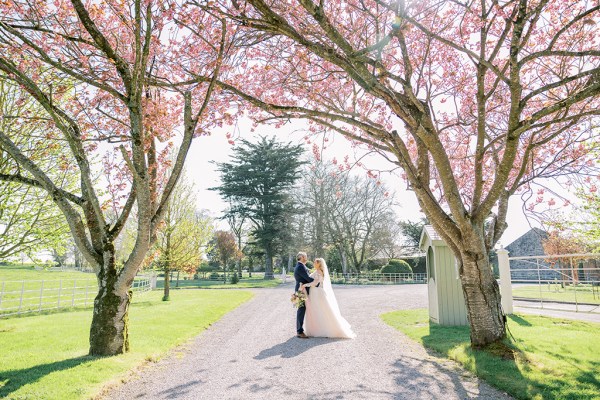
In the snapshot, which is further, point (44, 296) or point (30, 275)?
point (30, 275)

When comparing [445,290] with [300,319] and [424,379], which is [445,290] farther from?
[424,379]

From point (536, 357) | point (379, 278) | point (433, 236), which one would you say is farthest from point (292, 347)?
point (379, 278)

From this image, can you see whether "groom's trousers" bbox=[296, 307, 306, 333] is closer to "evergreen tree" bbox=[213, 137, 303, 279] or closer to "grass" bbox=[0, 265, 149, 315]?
"grass" bbox=[0, 265, 149, 315]

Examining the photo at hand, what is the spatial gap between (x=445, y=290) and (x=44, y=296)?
14510mm

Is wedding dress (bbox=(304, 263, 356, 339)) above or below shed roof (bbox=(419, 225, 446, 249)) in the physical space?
below

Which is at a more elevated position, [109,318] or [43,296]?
[109,318]

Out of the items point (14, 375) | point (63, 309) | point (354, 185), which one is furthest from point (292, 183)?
point (14, 375)

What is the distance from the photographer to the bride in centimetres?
855

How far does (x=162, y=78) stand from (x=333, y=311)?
248 inches

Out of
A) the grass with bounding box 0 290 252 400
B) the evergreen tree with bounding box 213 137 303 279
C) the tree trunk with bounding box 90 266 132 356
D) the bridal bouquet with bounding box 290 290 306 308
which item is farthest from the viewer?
the evergreen tree with bounding box 213 137 303 279

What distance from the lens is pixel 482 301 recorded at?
6.65 m

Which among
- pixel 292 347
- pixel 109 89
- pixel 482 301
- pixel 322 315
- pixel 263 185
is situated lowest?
pixel 292 347

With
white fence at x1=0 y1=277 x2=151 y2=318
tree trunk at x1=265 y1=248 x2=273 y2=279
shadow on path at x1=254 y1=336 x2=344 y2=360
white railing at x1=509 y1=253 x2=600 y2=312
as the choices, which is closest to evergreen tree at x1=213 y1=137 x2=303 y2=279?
tree trunk at x1=265 y1=248 x2=273 y2=279

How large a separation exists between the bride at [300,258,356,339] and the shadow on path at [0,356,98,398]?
15.0 feet
